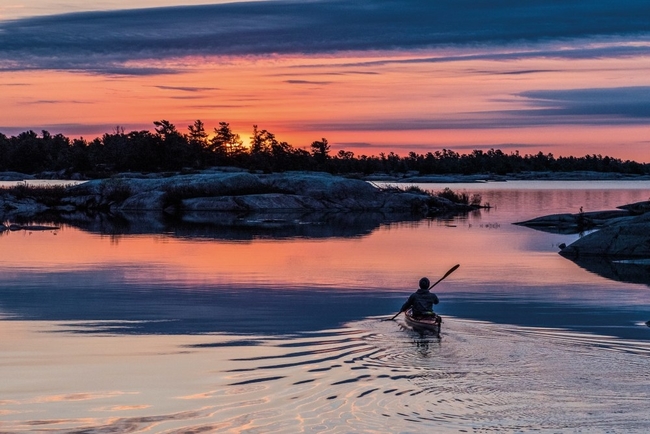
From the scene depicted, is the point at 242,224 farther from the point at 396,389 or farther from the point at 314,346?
the point at 396,389

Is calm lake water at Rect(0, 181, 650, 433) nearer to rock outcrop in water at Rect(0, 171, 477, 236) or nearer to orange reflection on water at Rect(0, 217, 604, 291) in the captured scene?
orange reflection on water at Rect(0, 217, 604, 291)

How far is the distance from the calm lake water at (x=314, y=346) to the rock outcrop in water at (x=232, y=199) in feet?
96.7

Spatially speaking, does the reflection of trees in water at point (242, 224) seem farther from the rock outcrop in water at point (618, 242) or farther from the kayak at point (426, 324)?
the kayak at point (426, 324)

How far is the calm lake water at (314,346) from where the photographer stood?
36.3 feet

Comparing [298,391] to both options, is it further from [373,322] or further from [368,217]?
[368,217]

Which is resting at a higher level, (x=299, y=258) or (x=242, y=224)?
(x=242, y=224)

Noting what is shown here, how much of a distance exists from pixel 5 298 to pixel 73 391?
9.33 meters

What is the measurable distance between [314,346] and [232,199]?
4572cm

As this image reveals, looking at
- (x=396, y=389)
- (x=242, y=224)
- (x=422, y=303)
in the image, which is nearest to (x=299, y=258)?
(x=422, y=303)

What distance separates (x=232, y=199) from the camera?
60.5 meters

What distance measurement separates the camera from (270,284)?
23984 mm

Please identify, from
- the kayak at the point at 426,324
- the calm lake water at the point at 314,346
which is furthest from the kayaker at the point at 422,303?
the calm lake water at the point at 314,346

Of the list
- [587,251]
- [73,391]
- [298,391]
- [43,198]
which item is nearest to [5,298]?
[73,391]

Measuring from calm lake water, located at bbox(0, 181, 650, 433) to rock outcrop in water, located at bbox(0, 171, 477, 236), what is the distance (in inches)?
1160
